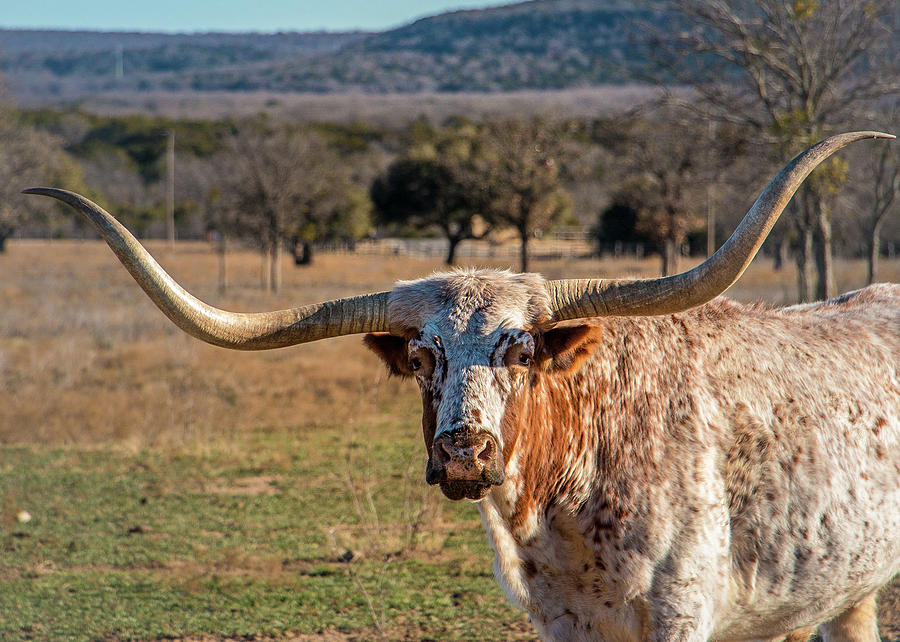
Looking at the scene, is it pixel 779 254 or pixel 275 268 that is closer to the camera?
pixel 275 268

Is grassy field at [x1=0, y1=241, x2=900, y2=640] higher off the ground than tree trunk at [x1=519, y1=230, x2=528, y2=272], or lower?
lower

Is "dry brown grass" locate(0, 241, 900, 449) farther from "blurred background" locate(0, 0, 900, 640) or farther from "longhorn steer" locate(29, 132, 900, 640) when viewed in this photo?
"longhorn steer" locate(29, 132, 900, 640)

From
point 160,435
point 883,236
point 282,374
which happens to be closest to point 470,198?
point 883,236

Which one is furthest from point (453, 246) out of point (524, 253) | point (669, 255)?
point (669, 255)

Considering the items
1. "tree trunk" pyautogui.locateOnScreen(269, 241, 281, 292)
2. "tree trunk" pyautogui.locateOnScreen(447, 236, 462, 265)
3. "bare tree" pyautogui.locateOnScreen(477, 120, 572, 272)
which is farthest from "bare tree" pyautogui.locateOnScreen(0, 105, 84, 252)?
"tree trunk" pyautogui.locateOnScreen(447, 236, 462, 265)

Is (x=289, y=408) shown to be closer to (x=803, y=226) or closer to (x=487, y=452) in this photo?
(x=803, y=226)

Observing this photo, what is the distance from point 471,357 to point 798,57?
14.7 meters

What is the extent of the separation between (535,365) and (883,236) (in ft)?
179

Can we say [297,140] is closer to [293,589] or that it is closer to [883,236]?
[883,236]

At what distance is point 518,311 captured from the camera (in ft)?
14.5

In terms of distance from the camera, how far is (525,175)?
4503 centimetres

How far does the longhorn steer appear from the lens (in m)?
4.25

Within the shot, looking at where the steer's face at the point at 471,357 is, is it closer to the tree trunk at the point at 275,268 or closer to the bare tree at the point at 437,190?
the tree trunk at the point at 275,268

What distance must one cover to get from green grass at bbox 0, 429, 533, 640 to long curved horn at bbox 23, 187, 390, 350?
2.83m
